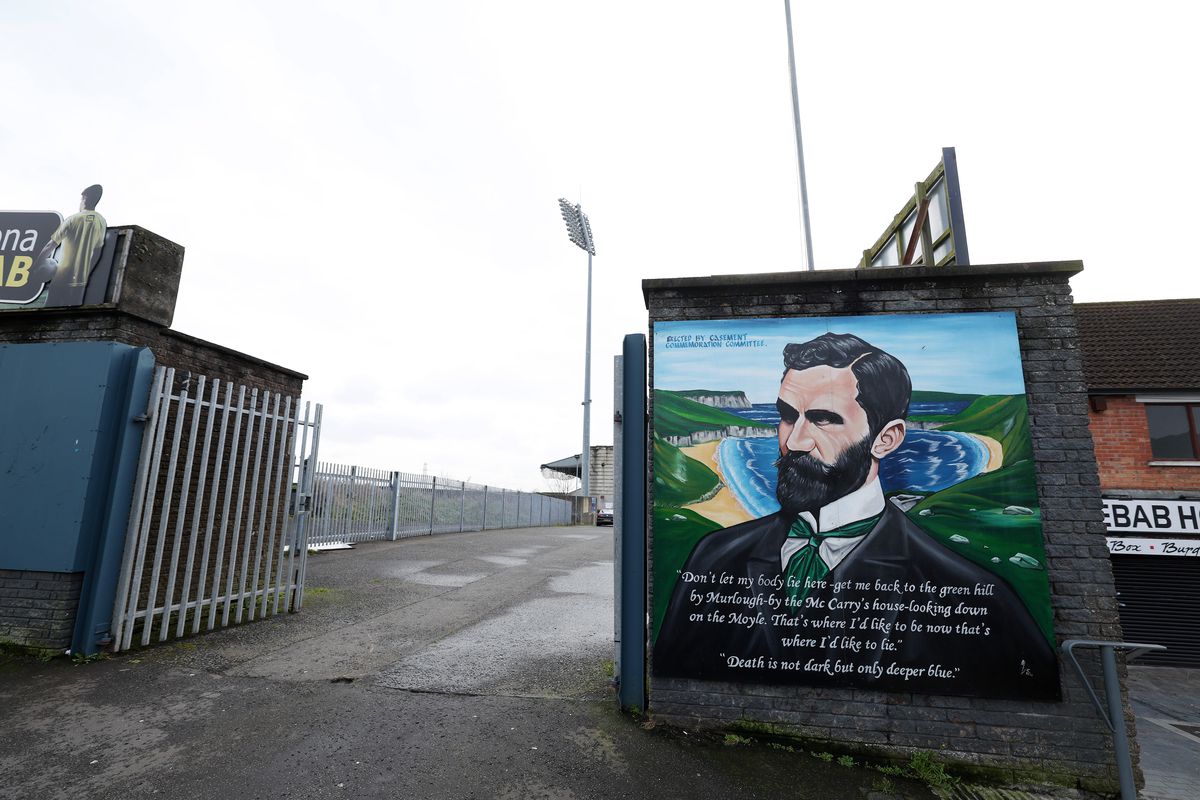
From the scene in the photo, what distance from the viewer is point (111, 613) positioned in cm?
498

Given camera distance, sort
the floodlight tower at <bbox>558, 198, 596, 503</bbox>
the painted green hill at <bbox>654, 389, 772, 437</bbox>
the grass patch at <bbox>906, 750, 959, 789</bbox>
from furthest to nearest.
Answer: the floodlight tower at <bbox>558, 198, 596, 503</bbox>
the painted green hill at <bbox>654, 389, 772, 437</bbox>
the grass patch at <bbox>906, 750, 959, 789</bbox>

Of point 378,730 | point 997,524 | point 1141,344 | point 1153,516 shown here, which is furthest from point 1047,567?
point 1141,344

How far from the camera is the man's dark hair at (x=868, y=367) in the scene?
157 inches

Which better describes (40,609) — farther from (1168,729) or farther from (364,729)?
(1168,729)

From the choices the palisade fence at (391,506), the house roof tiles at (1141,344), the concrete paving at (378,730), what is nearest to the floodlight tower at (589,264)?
the palisade fence at (391,506)

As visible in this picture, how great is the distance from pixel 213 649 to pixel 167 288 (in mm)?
3605

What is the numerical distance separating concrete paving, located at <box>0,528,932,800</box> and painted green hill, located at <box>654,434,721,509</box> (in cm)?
155

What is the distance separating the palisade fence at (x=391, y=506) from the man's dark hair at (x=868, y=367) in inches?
296

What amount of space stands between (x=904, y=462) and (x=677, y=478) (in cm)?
157

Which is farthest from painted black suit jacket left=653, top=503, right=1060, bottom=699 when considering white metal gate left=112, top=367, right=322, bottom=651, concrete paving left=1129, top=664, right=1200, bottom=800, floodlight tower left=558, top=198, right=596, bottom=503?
floodlight tower left=558, top=198, right=596, bottom=503

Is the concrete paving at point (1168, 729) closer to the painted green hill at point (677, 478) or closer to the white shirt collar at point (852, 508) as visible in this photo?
the white shirt collar at point (852, 508)

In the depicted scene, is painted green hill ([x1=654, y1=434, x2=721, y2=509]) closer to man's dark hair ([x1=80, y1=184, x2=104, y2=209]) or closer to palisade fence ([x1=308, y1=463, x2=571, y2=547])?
man's dark hair ([x1=80, y1=184, x2=104, y2=209])

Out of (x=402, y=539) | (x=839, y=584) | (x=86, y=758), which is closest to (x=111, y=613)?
(x=86, y=758)

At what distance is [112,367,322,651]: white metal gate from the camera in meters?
5.12
